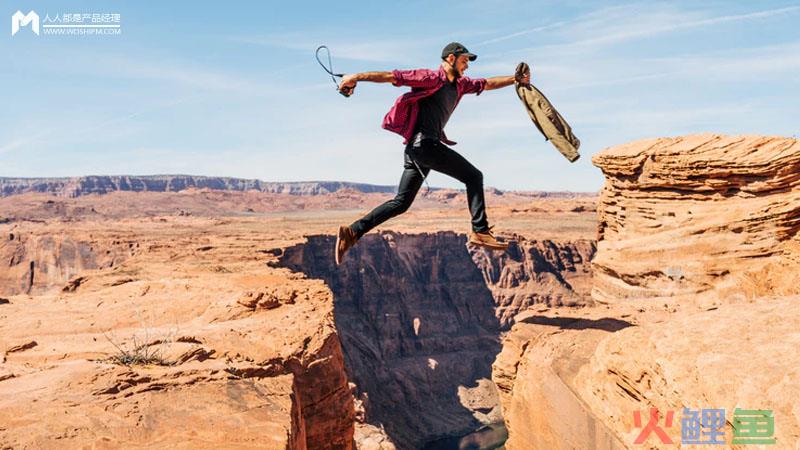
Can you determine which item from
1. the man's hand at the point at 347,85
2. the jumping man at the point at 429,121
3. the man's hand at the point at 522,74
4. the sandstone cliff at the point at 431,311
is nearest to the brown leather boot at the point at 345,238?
the jumping man at the point at 429,121

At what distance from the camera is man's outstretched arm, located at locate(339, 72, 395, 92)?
5.63 meters

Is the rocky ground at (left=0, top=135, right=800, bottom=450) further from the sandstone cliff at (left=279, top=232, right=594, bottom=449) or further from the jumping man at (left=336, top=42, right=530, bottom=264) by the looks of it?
the sandstone cliff at (left=279, top=232, right=594, bottom=449)

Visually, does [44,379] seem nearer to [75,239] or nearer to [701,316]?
[701,316]

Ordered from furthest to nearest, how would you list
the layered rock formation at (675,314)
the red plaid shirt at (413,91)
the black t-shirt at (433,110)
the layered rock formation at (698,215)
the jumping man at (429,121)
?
1. the layered rock formation at (698,215)
2. the black t-shirt at (433,110)
3. the jumping man at (429,121)
4. the red plaid shirt at (413,91)
5. the layered rock formation at (675,314)

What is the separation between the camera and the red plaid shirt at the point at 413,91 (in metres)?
5.98

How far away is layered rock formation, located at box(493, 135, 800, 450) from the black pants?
2.29 metres

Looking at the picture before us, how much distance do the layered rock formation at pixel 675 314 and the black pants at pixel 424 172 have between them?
90.1 inches

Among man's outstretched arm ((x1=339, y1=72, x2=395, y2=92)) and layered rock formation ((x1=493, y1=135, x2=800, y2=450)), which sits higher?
man's outstretched arm ((x1=339, y1=72, x2=395, y2=92))

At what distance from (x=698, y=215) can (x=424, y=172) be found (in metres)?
10.8

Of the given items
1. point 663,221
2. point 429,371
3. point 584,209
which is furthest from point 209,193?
point 663,221

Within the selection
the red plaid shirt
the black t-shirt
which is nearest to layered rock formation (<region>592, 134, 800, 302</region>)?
the red plaid shirt

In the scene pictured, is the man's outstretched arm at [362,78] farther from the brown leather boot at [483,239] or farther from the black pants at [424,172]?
the brown leather boot at [483,239]

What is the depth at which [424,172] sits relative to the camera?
6609 mm

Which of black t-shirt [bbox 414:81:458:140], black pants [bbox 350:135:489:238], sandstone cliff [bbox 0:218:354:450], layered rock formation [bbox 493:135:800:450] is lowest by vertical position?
sandstone cliff [bbox 0:218:354:450]
